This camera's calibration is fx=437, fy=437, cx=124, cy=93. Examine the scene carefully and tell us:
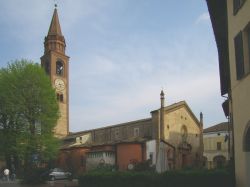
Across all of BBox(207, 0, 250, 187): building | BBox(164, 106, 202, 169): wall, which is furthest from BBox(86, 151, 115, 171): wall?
BBox(207, 0, 250, 187): building

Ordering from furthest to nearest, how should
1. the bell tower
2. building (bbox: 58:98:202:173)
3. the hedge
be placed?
the bell tower → building (bbox: 58:98:202:173) → the hedge

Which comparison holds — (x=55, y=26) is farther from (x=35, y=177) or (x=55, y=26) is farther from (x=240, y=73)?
(x=240, y=73)

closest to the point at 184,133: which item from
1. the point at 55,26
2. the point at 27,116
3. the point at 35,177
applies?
the point at 27,116

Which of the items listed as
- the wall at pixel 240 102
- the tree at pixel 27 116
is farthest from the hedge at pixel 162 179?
the tree at pixel 27 116

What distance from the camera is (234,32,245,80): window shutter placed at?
13.4m

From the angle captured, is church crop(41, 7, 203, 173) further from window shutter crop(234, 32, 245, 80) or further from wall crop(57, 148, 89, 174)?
window shutter crop(234, 32, 245, 80)

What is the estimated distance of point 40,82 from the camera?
150ft

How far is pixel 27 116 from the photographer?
146 ft

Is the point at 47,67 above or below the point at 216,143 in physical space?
above

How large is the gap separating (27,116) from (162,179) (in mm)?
28122

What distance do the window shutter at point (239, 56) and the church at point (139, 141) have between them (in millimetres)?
28998

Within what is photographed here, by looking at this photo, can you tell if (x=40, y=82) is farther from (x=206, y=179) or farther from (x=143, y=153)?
(x=206, y=179)

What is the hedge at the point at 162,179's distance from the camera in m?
16.8

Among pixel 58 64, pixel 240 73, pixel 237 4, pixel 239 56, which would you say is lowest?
pixel 240 73
